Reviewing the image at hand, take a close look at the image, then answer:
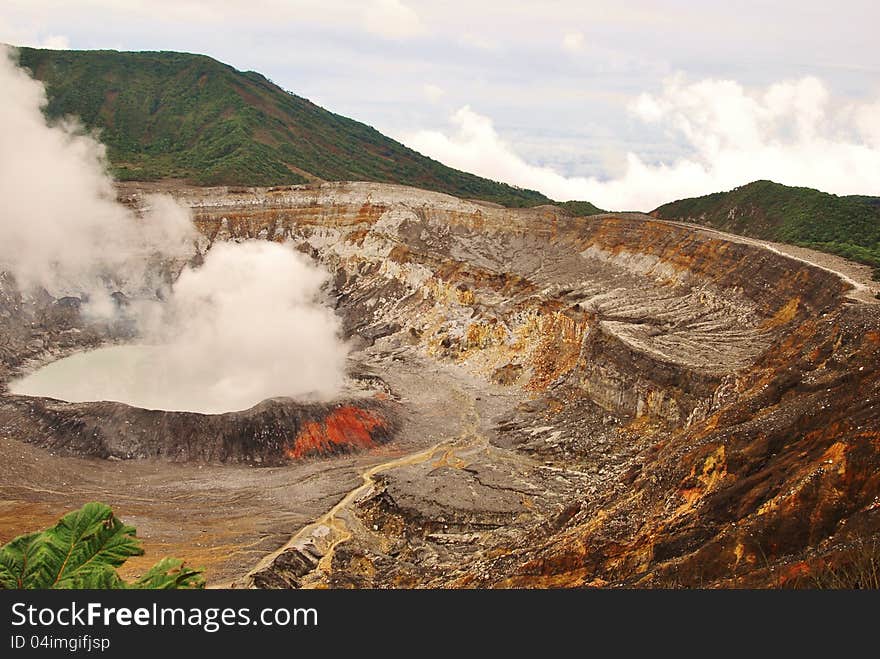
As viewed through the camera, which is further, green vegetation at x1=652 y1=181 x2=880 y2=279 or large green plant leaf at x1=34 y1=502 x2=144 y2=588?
green vegetation at x1=652 y1=181 x2=880 y2=279

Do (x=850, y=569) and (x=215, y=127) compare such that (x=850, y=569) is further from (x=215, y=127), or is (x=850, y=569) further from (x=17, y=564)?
(x=215, y=127)

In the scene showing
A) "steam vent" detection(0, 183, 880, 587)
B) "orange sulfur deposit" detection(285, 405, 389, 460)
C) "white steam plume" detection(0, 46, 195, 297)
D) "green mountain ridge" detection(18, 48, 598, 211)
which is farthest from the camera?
"green mountain ridge" detection(18, 48, 598, 211)

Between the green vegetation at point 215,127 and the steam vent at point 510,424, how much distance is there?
36167 millimetres

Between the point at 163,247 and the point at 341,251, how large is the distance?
68.4ft

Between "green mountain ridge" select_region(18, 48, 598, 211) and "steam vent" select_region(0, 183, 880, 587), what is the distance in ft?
121

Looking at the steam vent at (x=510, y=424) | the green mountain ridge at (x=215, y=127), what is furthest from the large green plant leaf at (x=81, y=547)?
the green mountain ridge at (x=215, y=127)

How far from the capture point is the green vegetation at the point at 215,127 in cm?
12988

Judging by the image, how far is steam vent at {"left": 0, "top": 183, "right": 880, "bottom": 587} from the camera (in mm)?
26172

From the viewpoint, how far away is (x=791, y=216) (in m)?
91.6

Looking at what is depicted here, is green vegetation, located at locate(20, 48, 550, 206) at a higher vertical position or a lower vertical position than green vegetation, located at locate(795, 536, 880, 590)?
higher

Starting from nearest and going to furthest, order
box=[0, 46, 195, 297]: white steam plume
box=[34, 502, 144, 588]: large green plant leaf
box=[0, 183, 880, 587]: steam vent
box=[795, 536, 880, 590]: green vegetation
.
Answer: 1. box=[34, 502, 144, 588]: large green plant leaf
2. box=[795, 536, 880, 590]: green vegetation
3. box=[0, 183, 880, 587]: steam vent
4. box=[0, 46, 195, 297]: white steam plume

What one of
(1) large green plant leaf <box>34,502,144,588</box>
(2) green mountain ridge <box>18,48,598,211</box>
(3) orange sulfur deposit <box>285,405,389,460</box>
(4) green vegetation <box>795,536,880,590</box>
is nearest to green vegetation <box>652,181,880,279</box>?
(2) green mountain ridge <box>18,48,598,211</box>

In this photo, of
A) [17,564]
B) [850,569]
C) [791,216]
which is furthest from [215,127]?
[850,569]

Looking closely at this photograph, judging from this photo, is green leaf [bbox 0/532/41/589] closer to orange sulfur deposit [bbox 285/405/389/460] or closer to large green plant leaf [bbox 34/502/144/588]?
large green plant leaf [bbox 34/502/144/588]
